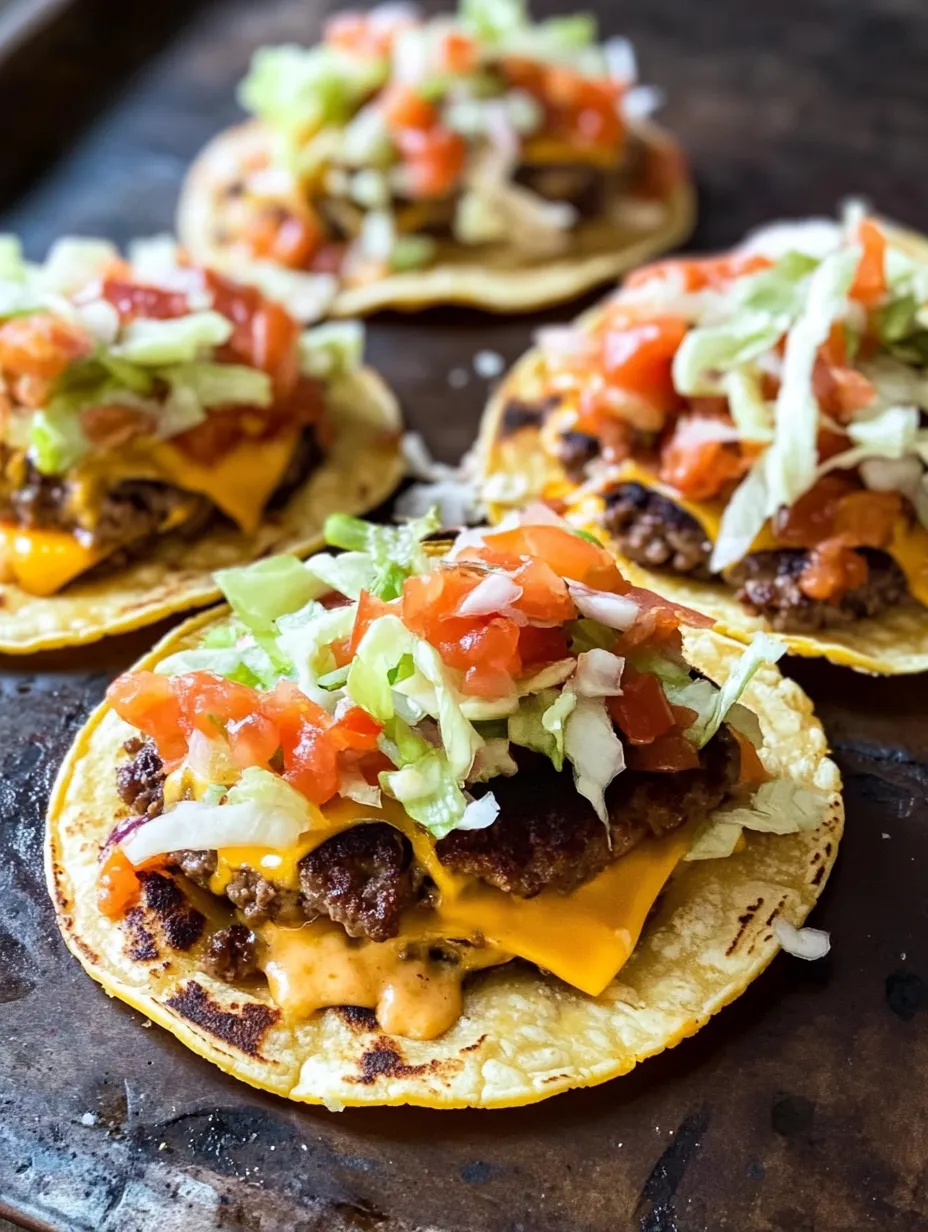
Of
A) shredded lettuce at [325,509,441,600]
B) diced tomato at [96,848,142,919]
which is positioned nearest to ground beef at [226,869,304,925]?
diced tomato at [96,848,142,919]

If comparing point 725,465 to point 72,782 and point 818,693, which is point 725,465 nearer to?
point 818,693

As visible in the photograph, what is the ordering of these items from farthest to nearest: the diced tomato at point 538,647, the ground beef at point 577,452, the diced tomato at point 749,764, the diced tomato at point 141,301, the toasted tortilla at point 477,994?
the ground beef at point 577,452, the diced tomato at point 141,301, the diced tomato at point 749,764, the diced tomato at point 538,647, the toasted tortilla at point 477,994

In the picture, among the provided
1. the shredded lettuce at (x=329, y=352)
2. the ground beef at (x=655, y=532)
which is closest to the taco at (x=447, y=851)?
the ground beef at (x=655, y=532)

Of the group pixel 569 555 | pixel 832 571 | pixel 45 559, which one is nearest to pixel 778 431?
pixel 832 571

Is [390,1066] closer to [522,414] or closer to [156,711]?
[156,711]

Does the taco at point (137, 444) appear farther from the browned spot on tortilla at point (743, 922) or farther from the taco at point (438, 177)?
the browned spot on tortilla at point (743, 922)

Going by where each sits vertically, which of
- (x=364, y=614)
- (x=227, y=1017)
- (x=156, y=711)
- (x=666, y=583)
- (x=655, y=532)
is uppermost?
(x=364, y=614)

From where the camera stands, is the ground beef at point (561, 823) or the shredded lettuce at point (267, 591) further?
the shredded lettuce at point (267, 591)

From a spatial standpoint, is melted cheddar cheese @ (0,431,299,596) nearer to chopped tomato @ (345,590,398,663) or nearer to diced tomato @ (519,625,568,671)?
chopped tomato @ (345,590,398,663)
